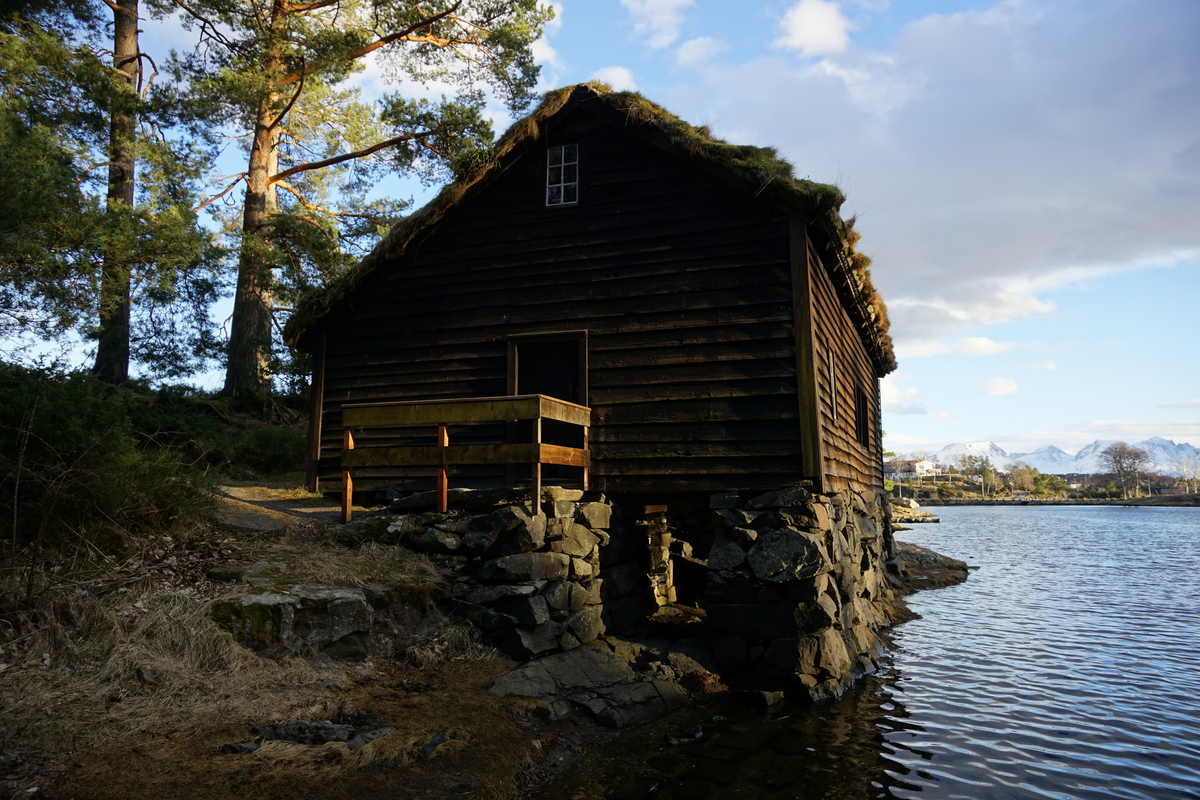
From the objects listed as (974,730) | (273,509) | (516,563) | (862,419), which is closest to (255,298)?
(273,509)

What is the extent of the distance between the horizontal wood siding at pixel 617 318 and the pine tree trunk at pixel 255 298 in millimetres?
7528

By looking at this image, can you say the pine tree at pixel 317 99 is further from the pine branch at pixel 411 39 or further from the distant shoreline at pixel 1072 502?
the distant shoreline at pixel 1072 502

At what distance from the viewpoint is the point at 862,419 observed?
15109mm

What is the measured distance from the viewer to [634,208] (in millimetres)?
9953

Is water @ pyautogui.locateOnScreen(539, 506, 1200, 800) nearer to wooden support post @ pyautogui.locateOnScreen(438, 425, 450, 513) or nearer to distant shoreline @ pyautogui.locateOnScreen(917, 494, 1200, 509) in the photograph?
wooden support post @ pyautogui.locateOnScreen(438, 425, 450, 513)

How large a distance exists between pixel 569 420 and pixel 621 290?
2.15m

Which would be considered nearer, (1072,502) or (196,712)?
(196,712)

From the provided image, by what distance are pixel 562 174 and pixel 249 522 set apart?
6497 millimetres

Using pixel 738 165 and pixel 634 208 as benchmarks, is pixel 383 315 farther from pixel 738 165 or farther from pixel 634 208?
pixel 738 165

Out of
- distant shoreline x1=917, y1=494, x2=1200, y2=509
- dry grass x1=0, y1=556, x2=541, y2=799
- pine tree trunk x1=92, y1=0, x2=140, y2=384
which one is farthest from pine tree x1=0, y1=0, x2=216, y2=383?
distant shoreline x1=917, y1=494, x2=1200, y2=509

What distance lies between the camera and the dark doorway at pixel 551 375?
9977 millimetres

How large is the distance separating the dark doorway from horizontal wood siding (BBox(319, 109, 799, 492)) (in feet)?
0.64

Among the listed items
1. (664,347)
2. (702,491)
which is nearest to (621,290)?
(664,347)

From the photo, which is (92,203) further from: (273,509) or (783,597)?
(783,597)
